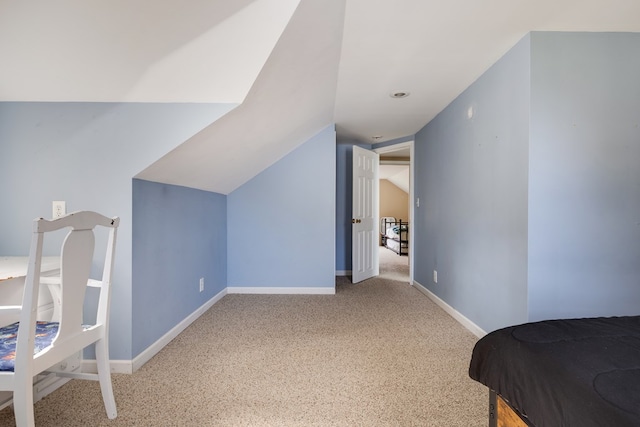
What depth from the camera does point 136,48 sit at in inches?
66.6

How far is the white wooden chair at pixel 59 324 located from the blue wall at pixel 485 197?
221cm

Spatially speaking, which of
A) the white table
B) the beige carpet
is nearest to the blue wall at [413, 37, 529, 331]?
the beige carpet

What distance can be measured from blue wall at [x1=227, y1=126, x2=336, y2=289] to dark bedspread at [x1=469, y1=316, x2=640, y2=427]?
276 centimetres

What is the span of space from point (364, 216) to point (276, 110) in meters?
2.37

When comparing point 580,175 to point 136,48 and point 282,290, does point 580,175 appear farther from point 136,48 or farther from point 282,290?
point 282,290

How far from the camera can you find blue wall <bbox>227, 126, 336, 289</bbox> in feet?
12.7

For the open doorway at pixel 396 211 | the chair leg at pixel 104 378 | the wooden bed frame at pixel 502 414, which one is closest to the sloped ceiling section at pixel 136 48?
the chair leg at pixel 104 378

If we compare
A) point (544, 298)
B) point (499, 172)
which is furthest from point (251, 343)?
point (499, 172)

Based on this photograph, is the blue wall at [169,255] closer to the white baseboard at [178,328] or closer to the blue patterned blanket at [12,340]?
the white baseboard at [178,328]

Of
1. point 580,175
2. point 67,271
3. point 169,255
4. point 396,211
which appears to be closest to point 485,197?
point 580,175

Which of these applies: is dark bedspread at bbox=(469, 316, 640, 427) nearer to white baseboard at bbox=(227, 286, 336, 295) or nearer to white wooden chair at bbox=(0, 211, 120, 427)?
white wooden chair at bbox=(0, 211, 120, 427)

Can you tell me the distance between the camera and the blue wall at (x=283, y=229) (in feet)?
12.7

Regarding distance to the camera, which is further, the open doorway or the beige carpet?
the open doorway

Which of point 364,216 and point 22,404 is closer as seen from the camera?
point 22,404
